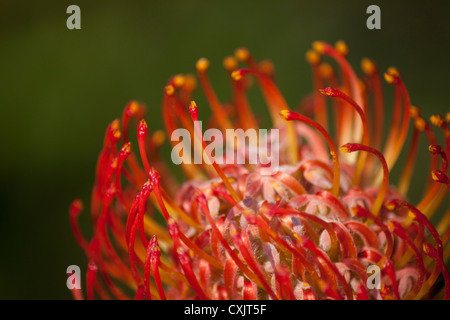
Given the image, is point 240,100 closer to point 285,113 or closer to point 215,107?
point 215,107

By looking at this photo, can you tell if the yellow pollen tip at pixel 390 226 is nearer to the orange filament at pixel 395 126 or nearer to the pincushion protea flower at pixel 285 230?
the pincushion protea flower at pixel 285 230

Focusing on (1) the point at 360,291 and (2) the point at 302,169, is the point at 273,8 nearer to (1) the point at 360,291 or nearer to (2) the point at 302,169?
(2) the point at 302,169

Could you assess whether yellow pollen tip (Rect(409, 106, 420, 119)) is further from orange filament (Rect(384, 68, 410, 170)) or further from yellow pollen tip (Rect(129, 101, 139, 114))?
yellow pollen tip (Rect(129, 101, 139, 114))

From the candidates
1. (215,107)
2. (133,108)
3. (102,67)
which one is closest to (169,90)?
(133,108)

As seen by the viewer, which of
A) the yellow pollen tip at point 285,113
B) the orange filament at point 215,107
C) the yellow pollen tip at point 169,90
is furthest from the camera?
the orange filament at point 215,107

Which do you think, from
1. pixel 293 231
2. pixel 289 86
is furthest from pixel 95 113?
pixel 293 231

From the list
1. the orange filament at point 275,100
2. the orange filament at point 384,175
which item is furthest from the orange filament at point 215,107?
the orange filament at point 384,175

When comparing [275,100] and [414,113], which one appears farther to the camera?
[275,100]

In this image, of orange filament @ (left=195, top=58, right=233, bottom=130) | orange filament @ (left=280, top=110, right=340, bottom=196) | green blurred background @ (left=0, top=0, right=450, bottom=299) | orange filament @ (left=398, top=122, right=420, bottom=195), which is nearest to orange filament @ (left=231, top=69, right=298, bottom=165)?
orange filament @ (left=195, top=58, right=233, bottom=130)
